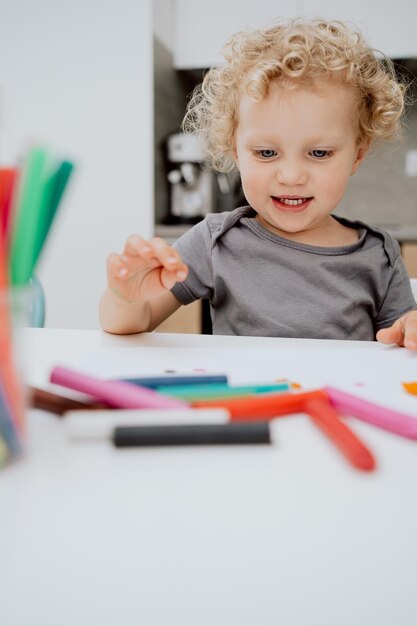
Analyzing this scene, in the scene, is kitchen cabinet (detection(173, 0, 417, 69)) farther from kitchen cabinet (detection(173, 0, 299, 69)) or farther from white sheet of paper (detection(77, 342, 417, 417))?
white sheet of paper (detection(77, 342, 417, 417))

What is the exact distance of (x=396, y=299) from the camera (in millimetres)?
967

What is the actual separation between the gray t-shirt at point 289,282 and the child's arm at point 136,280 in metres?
0.20

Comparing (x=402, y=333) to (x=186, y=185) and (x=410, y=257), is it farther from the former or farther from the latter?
(x=186, y=185)

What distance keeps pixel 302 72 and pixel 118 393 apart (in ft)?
2.02

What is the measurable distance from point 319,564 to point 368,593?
0.02 meters

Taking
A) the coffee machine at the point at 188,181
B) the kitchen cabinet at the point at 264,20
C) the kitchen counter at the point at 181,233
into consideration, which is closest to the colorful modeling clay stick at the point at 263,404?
the kitchen counter at the point at 181,233

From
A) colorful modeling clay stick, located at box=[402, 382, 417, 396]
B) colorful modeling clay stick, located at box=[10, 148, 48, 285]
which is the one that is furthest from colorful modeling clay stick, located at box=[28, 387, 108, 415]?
colorful modeling clay stick, located at box=[402, 382, 417, 396]

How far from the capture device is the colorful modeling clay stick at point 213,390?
0.43m

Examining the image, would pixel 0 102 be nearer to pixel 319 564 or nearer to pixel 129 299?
pixel 319 564

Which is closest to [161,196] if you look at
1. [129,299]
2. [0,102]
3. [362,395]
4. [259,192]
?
[259,192]

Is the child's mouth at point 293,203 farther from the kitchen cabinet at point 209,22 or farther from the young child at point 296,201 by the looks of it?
the kitchen cabinet at point 209,22

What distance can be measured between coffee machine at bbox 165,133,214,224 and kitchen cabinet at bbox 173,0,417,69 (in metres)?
0.39

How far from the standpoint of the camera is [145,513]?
297 millimetres

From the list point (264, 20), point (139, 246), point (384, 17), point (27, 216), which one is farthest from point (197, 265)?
point (384, 17)
